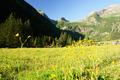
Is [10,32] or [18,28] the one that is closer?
[10,32]

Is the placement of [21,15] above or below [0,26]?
above

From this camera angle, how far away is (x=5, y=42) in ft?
331

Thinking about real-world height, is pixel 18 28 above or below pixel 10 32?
above

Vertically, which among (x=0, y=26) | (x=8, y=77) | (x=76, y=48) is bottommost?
(x=8, y=77)

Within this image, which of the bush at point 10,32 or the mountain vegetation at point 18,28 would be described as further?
the mountain vegetation at point 18,28

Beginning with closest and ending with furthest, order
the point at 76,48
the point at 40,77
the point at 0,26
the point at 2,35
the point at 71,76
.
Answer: the point at 71,76 < the point at 40,77 < the point at 76,48 < the point at 2,35 < the point at 0,26

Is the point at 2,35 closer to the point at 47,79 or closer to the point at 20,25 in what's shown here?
the point at 20,25

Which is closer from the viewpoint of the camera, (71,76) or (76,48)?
(71,76)

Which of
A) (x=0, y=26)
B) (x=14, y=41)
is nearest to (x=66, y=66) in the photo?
(x=14, y=41)

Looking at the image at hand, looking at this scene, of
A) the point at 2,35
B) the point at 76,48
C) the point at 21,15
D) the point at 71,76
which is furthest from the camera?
the point at 21,15

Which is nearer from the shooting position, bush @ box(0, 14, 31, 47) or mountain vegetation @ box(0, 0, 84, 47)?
bush @ box(0, 14, 31, 47)

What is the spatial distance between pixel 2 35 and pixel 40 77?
99970 millimetres

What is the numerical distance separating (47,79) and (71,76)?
814mm

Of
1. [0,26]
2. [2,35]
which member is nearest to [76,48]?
[2,35]
